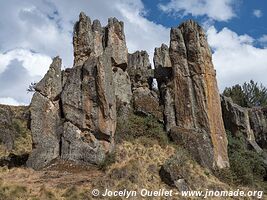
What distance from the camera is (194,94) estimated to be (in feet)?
105

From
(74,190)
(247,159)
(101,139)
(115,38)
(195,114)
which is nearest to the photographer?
(74,190)

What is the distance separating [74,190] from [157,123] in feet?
36.2

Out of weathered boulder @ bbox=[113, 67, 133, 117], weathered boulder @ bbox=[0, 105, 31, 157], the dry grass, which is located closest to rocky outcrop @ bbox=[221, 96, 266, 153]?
weathered boulder @ bbox=[113, 67, 133, 117]

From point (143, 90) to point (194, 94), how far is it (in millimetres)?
4802

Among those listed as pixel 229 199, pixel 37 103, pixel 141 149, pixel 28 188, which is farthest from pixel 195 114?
pixel 28 188

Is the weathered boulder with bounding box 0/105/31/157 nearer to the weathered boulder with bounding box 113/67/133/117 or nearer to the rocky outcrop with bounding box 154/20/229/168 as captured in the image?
the weathered boulder with bounding box 113/67/133/117

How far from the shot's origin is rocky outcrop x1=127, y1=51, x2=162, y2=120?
110 ft

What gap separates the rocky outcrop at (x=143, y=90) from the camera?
33469 mm

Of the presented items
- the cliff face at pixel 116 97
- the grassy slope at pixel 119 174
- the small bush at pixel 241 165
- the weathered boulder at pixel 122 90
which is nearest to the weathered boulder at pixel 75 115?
the cliff face at pixel 116 97

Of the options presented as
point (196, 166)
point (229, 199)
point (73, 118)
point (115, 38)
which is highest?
point (115, 38)

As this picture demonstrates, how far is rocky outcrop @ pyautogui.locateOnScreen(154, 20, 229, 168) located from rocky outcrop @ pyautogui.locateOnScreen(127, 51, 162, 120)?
2.86ft

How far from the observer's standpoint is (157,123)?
32.1 metres

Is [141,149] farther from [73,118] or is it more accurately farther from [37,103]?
[37,103]

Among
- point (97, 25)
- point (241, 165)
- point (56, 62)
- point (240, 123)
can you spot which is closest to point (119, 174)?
point (56, 62)
